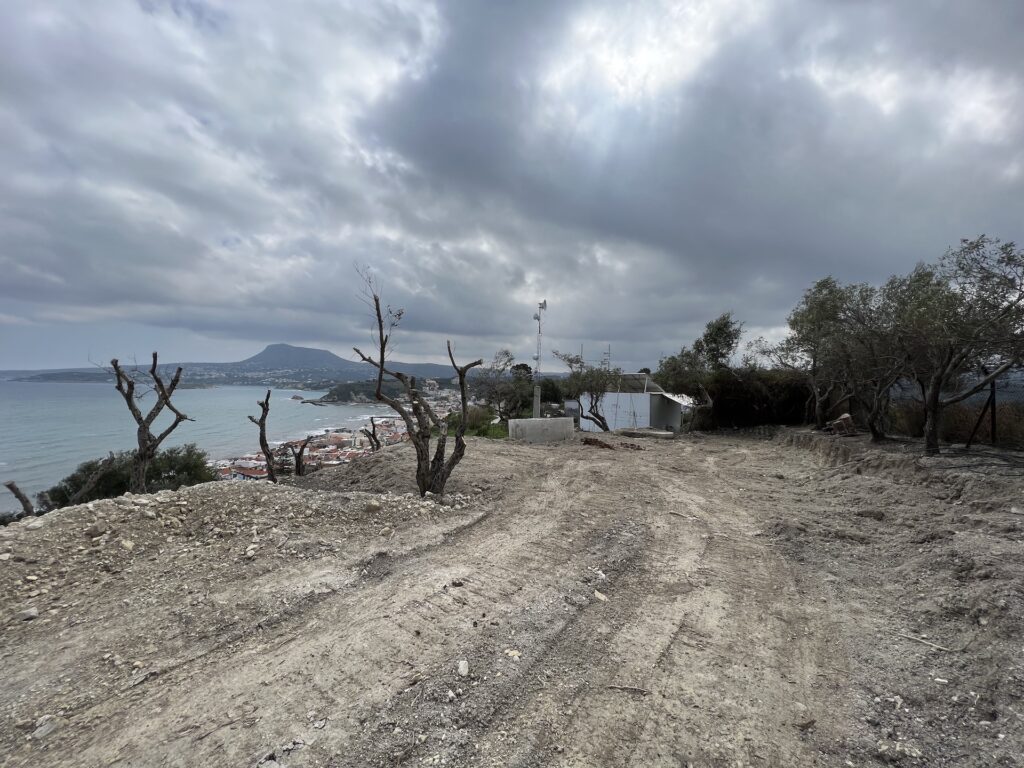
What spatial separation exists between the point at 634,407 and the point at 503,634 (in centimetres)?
2444

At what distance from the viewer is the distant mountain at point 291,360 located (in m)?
69.6

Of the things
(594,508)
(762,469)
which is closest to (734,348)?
(762,469)

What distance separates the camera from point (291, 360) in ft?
272

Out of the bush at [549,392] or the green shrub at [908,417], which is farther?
the bush at [549,392]

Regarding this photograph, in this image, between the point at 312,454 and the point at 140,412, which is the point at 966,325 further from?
the point at 312,454

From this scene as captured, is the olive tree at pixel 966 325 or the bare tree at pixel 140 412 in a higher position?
the olive tree at pixel 966 325

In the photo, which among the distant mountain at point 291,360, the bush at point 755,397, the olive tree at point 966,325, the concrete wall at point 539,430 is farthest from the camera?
the distant mountain at point 291,360

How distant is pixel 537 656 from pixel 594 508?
4.10 m

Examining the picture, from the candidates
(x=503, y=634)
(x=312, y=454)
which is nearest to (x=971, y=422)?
(x=503, y=634)

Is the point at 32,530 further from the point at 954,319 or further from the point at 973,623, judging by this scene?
the point at 954,319

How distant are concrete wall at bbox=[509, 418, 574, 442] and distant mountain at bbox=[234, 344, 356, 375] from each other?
53.1 metres

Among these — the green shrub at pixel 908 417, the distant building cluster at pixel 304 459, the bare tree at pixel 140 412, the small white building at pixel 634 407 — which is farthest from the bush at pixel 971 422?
the bare tree at pixel 140 412

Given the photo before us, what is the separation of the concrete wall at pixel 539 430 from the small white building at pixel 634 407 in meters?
7.38

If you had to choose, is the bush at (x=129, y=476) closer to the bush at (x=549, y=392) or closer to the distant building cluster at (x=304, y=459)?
the distant building cluster at (x=304, y=459)
